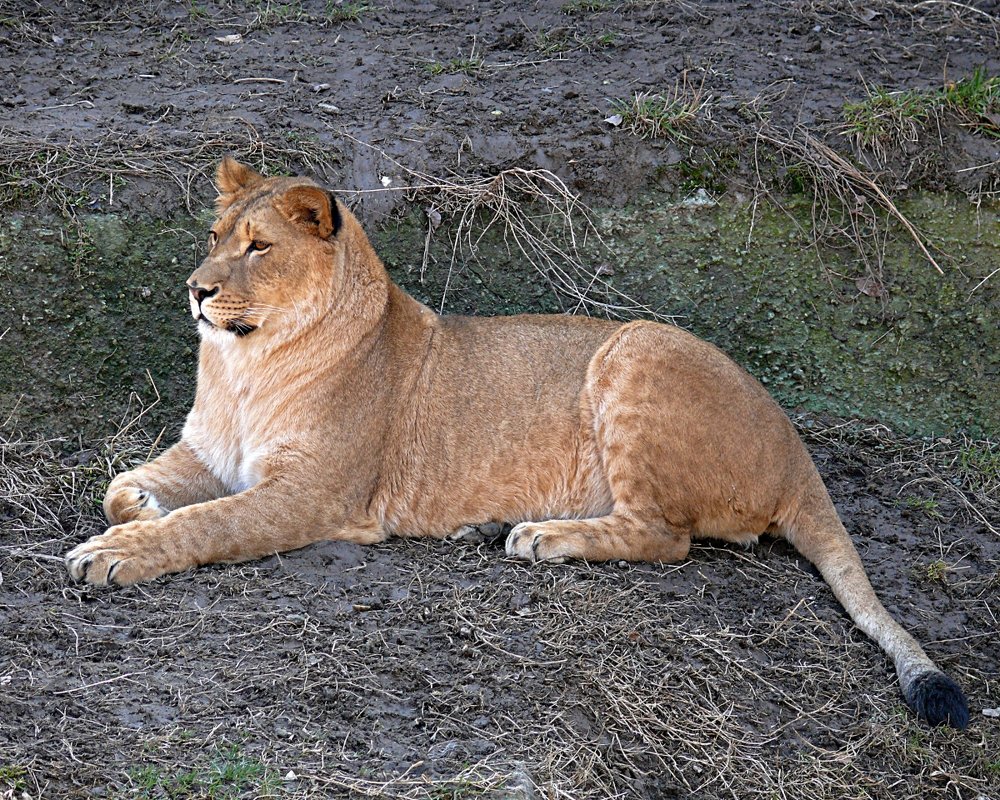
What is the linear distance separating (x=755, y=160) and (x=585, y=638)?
321 cm

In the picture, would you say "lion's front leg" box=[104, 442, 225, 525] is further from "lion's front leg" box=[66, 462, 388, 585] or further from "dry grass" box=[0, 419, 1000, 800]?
"lion's front leg" box=[66, 462, 388, 585]

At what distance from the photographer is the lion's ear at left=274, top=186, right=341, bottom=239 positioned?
15.8 feet

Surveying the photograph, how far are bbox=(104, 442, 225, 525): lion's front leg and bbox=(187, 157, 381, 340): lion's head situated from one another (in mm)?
616

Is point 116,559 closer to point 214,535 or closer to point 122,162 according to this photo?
point 214,535

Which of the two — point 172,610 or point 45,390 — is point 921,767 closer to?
point 172,610

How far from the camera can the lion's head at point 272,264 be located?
15.6 ft

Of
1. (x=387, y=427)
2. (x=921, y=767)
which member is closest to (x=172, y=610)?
(x=387, y=427)

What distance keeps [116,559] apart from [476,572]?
140 cm

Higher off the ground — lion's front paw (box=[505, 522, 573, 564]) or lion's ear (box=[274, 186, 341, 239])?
lion's ear (box=[274, 186, 341, 239])

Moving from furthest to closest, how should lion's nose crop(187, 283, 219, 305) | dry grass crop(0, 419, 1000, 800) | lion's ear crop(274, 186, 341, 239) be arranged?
lion's ear crop(274, 186, 341, 239) < lion's nose crop(187, 283, 219, 305) < dry grass crop(0, 419, 1000, 800)

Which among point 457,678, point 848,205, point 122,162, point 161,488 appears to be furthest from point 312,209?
point 848,205

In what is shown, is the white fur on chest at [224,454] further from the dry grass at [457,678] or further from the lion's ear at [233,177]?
the lion's ear at [233,177]

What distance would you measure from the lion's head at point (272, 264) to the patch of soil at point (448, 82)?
3.73 feet

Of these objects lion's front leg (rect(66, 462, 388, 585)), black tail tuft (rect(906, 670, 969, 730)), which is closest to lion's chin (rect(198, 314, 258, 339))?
lion's front leg (rect(66, 462, 388, 585))
